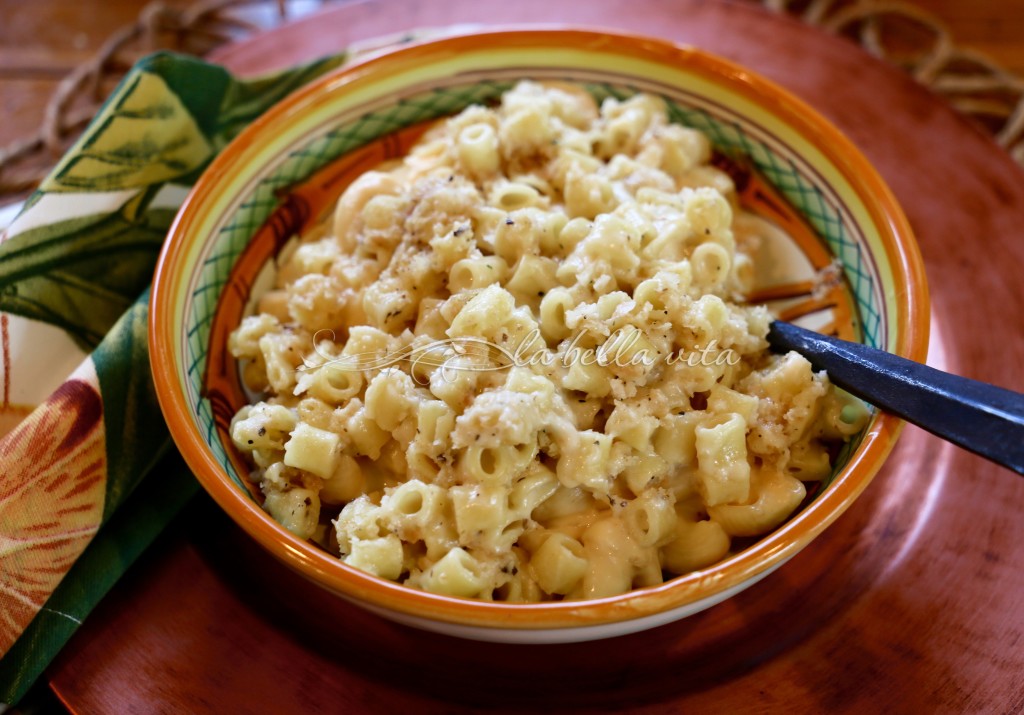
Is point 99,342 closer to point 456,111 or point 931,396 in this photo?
point 456,111

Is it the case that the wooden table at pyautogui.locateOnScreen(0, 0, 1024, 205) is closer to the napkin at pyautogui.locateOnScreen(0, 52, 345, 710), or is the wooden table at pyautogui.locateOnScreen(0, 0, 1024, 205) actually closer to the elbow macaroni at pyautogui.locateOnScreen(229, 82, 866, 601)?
the napkin at pyautogui.locateOnScreen(0, 52, 345, 710)

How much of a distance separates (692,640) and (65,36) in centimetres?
276

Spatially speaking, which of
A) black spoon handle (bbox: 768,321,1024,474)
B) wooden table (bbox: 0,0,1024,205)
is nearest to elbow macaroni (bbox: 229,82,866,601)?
black spoon handle (bbox: 768,321,1024,474)

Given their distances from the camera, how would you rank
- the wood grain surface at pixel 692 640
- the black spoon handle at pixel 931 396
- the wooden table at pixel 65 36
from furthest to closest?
the wooden table at pixel 65 36 < the wood grain surface at pixel 692 640 < the black spoon handle at pixel 931 396

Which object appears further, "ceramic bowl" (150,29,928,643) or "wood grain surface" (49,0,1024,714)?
"wood grain surface" (49,0,1024,714)

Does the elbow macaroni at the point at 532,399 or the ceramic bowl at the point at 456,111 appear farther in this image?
the elbow macaroni at the point at 532,399

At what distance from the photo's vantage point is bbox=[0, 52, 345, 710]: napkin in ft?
4.69

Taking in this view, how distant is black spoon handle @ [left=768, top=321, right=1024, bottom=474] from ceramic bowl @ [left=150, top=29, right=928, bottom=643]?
6 cm

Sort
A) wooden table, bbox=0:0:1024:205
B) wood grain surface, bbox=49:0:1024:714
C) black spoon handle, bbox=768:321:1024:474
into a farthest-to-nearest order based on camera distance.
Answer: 1. wooden table, bbox=0:0:1024:205
2. wood grain surface, bbox=49:0:1024:714
3. black spoon handle, bbox=768:321:1024:474

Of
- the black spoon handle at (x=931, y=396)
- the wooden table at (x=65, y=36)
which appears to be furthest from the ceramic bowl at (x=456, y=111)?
the wooden table at (x=65, y=36)

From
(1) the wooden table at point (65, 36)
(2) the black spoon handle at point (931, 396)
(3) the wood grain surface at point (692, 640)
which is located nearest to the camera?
(2) the black spoon handle at point (931, 396)

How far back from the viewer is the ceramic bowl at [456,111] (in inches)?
48.8

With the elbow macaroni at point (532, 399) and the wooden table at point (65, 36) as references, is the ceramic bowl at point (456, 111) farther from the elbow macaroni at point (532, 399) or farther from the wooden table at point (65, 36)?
the wooden table at point (65, 36)

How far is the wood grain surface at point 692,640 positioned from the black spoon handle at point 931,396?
314 millimetres
